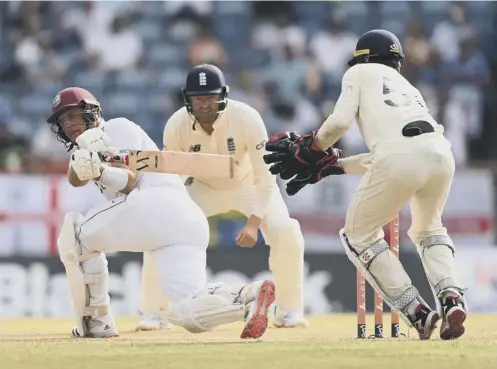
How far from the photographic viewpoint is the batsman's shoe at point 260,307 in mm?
6184

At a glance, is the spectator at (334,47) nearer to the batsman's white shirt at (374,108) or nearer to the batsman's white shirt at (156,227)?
the batsman's white shirt at (156,227)

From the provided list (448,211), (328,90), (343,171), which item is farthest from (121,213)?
(328,90)

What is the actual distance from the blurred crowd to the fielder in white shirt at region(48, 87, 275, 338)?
7.07 m

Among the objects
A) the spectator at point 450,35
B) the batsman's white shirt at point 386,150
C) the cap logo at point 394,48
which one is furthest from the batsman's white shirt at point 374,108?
the spectator at point 450,35

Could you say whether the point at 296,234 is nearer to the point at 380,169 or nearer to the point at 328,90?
the point at 380,169

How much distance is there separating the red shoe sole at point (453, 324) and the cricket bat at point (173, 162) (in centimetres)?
154

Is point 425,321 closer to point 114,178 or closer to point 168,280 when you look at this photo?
point 168,280

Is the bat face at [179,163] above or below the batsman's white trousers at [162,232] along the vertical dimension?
above

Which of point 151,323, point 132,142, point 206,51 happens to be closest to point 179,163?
point 132,142

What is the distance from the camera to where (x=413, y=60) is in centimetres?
1498

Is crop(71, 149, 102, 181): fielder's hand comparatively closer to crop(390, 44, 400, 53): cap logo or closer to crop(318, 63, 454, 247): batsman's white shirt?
crop(318, 63, 454, 247): batsman's white shirt

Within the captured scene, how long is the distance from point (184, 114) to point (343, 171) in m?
1.77

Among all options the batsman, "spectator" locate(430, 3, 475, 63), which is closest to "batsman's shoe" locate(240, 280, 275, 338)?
the batsman

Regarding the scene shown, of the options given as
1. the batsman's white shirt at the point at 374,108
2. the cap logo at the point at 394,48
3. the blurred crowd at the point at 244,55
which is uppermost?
the blurred crowd at the point at 244,55
